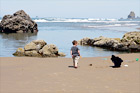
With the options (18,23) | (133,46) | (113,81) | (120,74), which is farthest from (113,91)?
(18,23)

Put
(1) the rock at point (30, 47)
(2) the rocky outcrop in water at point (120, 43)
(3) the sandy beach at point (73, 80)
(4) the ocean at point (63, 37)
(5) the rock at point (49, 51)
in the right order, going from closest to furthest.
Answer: (3) the sandy beach at point (73, 80) < (5) the rock at point (49, 51) < (1) the rock at point (30, 47) < (4) the ocean at point (63, 37) < (2) the rocky outcrop in water at point (120, 43)

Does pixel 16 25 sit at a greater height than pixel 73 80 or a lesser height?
greater

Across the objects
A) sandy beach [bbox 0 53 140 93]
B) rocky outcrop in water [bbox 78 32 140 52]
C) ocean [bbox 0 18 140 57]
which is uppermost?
sandy beach [bbox 0 53 140 93]

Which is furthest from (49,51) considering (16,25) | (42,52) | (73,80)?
(16,25)

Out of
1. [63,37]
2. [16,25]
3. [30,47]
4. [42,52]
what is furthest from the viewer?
[16,25]

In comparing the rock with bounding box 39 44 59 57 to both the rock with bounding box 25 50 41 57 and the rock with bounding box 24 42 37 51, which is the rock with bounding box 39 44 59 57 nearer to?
the rock with bounding box 25 50 41 57

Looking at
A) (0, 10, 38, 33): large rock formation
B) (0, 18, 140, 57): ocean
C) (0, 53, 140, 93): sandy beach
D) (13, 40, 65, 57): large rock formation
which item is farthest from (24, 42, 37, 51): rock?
(0, 10, 38, 33): large rock formation

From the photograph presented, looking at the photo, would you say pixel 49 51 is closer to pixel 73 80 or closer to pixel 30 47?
pixel 30 47

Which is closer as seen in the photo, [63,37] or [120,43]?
[120,43]

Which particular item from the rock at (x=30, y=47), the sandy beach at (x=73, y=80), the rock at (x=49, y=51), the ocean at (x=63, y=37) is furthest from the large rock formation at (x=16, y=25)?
the sandy beach at (x=73, y=80)

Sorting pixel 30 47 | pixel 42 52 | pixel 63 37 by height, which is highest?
pixel 30 47

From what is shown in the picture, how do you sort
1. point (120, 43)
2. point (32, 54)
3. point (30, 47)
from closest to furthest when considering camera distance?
point (32, 54) → point (30, 47) → point (120, 43)

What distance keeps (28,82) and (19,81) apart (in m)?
0.38

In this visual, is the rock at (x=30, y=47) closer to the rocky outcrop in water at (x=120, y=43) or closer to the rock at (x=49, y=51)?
the rock at (x=49, y=51)
